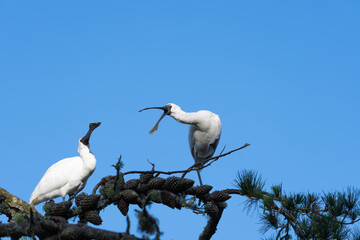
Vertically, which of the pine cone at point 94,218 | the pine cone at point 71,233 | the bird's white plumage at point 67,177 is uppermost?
the bird's white plumage at point 67,177

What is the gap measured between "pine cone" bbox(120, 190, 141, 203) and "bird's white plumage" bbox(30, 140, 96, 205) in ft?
6.18

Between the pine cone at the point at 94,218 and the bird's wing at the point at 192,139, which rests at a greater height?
the bird's wing at the point at 192,139

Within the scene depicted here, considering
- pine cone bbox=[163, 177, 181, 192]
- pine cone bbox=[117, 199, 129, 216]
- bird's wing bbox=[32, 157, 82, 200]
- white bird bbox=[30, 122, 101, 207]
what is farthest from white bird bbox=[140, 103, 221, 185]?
A: pine cone bbox=[117, 199, 129, 216]

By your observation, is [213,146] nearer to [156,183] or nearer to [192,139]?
[192,139]

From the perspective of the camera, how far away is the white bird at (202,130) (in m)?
5.46

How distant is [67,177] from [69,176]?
33mm

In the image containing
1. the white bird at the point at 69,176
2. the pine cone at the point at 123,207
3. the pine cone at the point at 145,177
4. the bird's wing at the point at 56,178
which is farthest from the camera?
the bird's wing at the point at 56,178

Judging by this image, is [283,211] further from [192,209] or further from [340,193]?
[192,209]

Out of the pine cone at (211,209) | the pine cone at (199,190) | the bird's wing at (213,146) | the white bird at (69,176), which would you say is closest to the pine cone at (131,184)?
the pine cone at (199,190)

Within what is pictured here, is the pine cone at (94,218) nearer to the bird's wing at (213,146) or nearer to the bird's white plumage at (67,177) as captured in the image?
the bird's white plumage at (67,177)

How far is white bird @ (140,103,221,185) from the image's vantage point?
5457 mm

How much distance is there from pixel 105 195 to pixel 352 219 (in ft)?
5.74

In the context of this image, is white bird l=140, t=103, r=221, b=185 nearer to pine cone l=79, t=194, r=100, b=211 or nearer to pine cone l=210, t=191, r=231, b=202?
pine cone l=210, t=191, r=231, b=202

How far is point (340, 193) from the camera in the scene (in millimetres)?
3402
